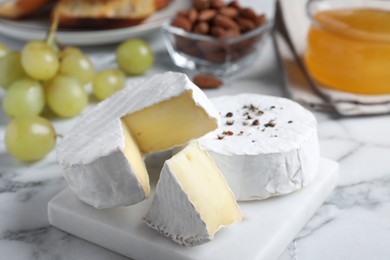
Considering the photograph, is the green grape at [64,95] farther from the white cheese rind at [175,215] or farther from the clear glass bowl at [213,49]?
the white cheese rind at [175,215]

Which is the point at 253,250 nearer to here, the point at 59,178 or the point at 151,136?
the point at 151,136

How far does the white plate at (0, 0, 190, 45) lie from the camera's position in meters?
1.61

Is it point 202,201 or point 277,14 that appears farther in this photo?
point 277,14

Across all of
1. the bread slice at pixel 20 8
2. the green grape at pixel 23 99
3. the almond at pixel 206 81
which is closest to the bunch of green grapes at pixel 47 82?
the green grape at pixel 23 99

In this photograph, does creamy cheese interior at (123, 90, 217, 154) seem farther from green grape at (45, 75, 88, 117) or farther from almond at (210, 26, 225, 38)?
almond at (210, 26, 225, 38)

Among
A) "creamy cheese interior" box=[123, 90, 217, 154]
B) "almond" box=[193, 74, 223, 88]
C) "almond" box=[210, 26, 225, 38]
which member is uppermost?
"creamy cheese interior" box=[123, 90, 217, 154]

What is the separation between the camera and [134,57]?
149 cm

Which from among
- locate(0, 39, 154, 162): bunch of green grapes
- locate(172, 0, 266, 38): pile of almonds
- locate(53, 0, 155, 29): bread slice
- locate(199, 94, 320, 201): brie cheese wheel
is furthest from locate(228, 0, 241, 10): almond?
locate(199, 94, 320, 201): brie cheese wheel

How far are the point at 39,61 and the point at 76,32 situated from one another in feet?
1.22

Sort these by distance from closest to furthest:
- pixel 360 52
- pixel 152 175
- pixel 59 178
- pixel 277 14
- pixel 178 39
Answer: pixel 152 175
pixel 59 178
pixel 360 52
pixel 178 39
pixel 277 14

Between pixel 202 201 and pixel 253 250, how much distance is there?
10 cm

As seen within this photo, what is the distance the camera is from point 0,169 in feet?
3.82

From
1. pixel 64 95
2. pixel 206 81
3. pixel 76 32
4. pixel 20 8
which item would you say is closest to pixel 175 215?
pixel 64 95

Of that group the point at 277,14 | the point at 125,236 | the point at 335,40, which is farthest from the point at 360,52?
the point at 125,236
